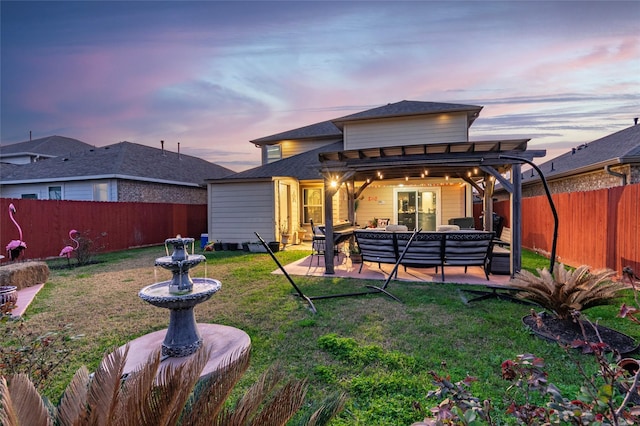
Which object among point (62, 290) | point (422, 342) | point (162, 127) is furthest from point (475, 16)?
point (162, 127)

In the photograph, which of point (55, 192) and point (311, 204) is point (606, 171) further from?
point (55, 192)

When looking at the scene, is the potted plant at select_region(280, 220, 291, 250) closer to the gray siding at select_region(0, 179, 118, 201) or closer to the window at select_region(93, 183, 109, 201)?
the gray siding at select_region(0, 179, 118, 201)

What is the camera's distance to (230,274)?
8.35 meters

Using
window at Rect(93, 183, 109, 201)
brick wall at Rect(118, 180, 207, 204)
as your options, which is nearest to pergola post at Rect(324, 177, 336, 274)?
brick wall at Rect(118, 180, 207, 204)

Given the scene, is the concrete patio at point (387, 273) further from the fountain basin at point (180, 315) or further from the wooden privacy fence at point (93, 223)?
the wooden privacy fence at point (93, 223)

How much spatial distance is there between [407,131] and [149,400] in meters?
14.5

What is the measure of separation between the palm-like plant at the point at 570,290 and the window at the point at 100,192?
60.5ft

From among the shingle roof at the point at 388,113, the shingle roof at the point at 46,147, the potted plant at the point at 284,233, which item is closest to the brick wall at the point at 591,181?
the shingle roof at the point at 388,113

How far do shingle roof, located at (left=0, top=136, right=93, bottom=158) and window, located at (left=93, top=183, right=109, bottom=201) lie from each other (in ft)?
46.0

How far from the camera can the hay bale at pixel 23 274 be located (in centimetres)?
666

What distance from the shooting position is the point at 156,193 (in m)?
18.5

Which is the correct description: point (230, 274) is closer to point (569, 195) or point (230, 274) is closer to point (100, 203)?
point (100, 203)

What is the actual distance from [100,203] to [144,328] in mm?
10738

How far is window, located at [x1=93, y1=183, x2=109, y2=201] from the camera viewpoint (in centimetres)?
1636
